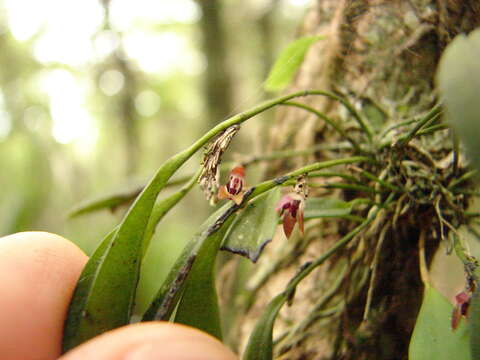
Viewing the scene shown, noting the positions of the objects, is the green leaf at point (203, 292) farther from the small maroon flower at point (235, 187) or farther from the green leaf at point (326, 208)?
the green leaf at point (326, 208)

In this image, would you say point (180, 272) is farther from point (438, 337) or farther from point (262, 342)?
point (438, 337)

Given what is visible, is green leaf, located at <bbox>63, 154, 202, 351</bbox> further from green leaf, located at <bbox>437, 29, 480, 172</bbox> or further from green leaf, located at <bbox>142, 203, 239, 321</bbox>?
green leaf, located at <bbox>437, 29, 480, 172</bbox>

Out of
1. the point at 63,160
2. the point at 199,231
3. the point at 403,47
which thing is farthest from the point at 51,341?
the point at 63,160

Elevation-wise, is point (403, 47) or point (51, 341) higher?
point (403, 47)

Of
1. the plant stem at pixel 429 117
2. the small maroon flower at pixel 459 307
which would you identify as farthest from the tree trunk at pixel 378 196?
the small maroon flower at pixel 459 307

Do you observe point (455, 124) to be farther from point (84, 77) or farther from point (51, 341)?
point (84, 77)

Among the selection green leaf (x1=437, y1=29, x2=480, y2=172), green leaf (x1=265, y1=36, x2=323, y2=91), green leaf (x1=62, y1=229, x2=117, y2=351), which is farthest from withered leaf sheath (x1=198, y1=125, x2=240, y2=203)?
green leaf (x1=265, y1=36, x2=323, y2=91)

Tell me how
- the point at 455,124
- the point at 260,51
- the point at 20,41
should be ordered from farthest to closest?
1. the point at 20,41
2. the point at 260,51
3. the point at 455,124

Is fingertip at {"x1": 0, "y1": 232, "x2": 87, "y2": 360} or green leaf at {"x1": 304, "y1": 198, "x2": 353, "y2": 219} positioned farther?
green leaf at {"x1": 304, "y1": 198, "x2": 353, "y2": 219}
